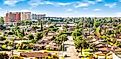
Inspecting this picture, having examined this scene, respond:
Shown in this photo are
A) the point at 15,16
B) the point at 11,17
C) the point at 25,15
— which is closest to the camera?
the point at 11,17

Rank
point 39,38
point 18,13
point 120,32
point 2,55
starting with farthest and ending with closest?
point 18,13 → point 120,32 → point 39,38 → point 2,55

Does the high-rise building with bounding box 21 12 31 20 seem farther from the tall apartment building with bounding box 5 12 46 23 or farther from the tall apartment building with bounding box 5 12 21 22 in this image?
the tall apartment building with bounding box 5 12 21 22

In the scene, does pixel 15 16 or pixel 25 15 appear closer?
pixel 15 16

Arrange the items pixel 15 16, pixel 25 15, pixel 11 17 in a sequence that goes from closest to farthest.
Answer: pixel 11 17 → pixel 15 16 → pixel 25 15

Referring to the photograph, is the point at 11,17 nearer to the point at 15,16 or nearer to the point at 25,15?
the point at 15,16

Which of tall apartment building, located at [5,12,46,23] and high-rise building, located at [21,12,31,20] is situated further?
high-rise building, located at [21,12,31,20]

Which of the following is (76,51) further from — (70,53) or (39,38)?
(39,38)

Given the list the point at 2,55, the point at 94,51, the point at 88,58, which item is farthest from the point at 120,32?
the point at 2,55

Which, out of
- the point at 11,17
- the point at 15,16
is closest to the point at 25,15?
the point at 15,16

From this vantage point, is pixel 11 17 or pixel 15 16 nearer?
pixel 11 17

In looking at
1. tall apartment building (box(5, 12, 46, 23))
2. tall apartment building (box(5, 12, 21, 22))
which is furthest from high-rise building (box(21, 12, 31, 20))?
tall apartment building (box(5, 12, 21, 22))

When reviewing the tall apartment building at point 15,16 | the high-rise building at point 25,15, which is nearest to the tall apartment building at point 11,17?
the tall apartment building at point 15,16
